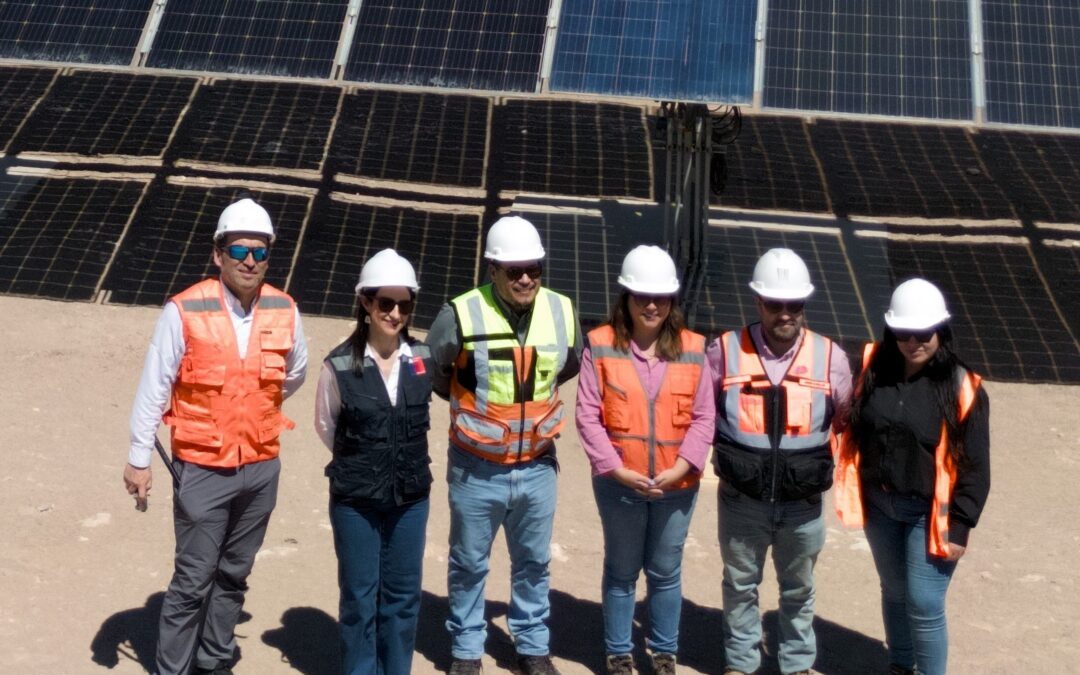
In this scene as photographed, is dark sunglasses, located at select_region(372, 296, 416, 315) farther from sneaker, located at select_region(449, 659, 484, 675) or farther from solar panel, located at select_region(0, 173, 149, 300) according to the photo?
solar panel, located at select_region(0, 173, 149, 300)

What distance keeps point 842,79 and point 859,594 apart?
4385 millimetres

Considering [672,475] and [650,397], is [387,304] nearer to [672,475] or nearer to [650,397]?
[650,397]

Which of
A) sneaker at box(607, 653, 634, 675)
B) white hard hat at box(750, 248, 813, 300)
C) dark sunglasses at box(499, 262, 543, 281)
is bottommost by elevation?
sneaker at box(607, 653, 634, 675)

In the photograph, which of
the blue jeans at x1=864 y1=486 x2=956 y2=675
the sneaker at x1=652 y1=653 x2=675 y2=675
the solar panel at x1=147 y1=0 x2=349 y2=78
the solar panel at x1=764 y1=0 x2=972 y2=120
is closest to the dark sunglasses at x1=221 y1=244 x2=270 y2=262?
the sneaker at x1=652 y1=653 x2=675 y2=675

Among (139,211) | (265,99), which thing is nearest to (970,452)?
(139,211)

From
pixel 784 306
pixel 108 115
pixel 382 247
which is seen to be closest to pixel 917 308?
pixel 784 306

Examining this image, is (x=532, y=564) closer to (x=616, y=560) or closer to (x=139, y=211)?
(x=616, y=560)

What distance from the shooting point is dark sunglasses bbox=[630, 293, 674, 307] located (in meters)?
5.27

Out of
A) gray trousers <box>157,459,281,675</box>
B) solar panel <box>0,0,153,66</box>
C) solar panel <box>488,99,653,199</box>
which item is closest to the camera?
gray trousers <box>157,459,281,675</box>

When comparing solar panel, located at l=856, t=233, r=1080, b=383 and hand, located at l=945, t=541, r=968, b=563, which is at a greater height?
solar panel, located at l=856, t=233, r=1080, b=383

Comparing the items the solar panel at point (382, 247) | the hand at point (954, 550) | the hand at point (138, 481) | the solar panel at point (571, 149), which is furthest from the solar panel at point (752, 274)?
the hand at point (138, 481)

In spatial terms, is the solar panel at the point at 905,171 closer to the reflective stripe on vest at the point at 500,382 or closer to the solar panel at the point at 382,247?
the solar panel at the point at 382,247

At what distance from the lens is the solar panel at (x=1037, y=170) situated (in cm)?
1126

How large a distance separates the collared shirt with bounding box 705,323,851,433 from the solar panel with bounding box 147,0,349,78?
579cm
